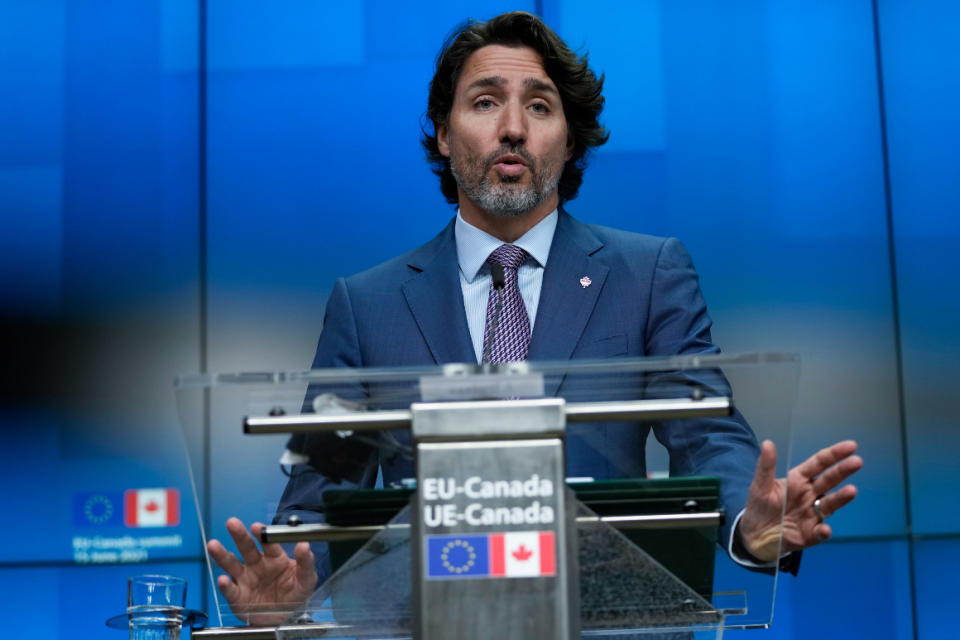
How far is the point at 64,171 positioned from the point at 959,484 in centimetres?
317

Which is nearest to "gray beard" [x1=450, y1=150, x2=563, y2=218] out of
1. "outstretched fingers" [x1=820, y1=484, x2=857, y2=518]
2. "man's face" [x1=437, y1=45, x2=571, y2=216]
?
"man's face" [x1=437, y1=45, x2=571, y2=216]

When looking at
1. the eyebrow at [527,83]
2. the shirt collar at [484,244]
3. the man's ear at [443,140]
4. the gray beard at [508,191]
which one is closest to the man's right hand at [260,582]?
the shirt collar at [484,244]

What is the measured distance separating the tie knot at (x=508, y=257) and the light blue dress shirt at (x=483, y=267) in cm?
1

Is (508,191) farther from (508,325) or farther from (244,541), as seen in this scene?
(244,541)

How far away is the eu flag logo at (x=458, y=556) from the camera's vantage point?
3.51 feet

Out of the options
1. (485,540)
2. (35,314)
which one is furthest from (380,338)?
(35,314)

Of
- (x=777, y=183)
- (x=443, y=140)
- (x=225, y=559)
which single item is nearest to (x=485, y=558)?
(x=225, y=559)

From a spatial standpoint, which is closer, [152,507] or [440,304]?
[440,304]

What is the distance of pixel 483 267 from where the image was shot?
7.71 feet

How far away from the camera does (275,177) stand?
3.91m

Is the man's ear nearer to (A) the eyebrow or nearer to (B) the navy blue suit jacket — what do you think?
(A) the eyebrow

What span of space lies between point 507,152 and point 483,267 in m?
0.27

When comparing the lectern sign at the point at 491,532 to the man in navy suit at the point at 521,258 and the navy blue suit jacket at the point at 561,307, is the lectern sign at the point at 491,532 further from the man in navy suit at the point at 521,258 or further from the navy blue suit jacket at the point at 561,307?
the navy blue suit jacket at the point at 561,307

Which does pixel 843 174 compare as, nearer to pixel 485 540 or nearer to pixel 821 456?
pixel 821 456
